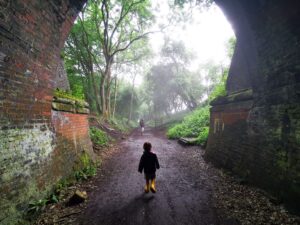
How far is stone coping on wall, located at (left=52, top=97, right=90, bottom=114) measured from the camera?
16.8ft

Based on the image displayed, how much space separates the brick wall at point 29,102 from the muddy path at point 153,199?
1253mm

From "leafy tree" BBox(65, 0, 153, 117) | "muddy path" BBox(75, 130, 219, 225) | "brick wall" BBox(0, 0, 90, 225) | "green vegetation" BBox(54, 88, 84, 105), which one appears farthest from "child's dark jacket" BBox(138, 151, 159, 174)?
"leafy tree" BBox(65, 0, 153, 117)

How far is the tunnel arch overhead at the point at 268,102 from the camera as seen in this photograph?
3910 mm

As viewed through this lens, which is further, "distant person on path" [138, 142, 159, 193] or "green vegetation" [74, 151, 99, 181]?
"green vegetation" [74, 151, 99, 181]

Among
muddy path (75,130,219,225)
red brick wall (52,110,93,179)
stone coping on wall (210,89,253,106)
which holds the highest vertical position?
stone coping on wall (210,89,253,106)

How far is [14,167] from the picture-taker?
11.1 ft

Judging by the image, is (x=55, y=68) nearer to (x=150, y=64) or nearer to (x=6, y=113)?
(x=6, y=113)

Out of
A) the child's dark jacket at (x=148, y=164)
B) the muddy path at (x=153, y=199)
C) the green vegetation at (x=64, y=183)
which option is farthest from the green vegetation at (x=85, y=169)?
the child's dark jacket at (x=148, y=164)

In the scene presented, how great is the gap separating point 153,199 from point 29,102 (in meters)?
3.54

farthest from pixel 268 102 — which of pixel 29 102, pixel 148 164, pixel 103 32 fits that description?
pixel 103 32

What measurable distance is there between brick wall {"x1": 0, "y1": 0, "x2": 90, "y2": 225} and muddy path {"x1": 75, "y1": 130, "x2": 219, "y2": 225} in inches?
49.3

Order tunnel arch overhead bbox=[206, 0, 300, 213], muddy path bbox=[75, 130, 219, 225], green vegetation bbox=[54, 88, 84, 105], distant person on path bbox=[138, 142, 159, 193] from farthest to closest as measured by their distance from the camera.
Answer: green vegetation bbox=[54, 88, 84, 105] < distant person on path bbox=[138, 142, 159, 193] < tunnel arch overhead bbox=[206, 0, 300, 213] < muddy path bbox=[75, 130, 219, 225]

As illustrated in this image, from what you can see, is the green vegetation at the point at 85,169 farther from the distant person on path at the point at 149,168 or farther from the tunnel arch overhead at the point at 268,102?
the tunnel arch overhead at the point at 268,102

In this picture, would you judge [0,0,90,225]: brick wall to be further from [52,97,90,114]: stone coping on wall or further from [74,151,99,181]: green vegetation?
[74,151,99,181]: green vegetation
